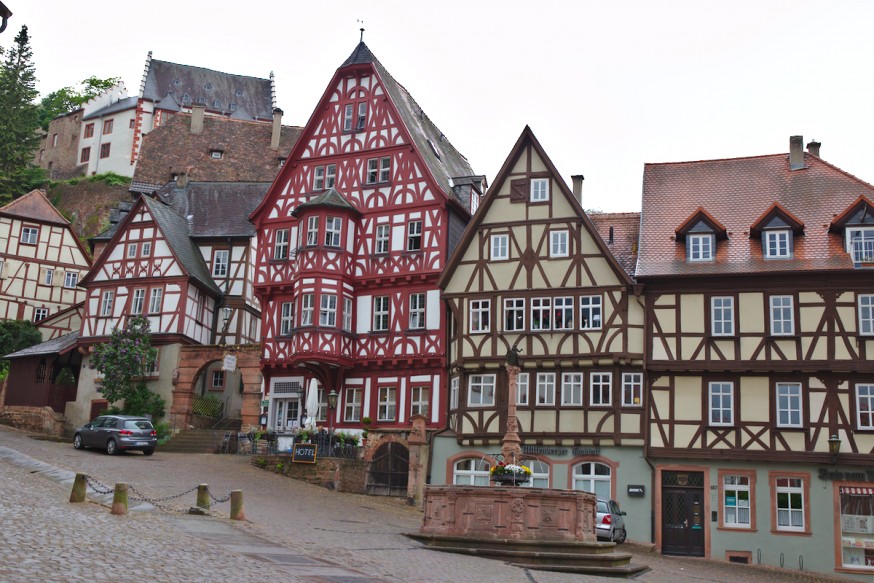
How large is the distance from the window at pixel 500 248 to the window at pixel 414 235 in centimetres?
400

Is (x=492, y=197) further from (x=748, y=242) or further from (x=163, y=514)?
(x=163, y=514)

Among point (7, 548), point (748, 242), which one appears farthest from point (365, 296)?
point (7, 548)

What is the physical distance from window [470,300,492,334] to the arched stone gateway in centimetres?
1044

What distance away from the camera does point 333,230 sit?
40.7 m

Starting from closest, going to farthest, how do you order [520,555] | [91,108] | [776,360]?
[520,555] → [776,360] → [91,108]

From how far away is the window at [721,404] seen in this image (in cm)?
3312

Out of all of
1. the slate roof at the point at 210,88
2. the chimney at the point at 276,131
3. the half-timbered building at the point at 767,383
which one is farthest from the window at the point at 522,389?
the slate roof at the point at 210,88

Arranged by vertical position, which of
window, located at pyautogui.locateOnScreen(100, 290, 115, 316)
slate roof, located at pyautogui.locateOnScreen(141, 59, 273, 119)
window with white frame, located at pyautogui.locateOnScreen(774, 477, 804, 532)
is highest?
slate roof, located at pyautogui.locateOnScreen(141, 59, 273, 119)

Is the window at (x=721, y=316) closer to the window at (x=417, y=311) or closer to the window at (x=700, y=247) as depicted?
the window at (x=700, y=247)

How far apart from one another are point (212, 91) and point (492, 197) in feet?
204

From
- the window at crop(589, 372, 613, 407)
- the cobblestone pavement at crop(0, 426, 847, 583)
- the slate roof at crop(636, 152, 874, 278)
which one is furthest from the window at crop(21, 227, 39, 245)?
the window at crop(589, 372, 613, 407)

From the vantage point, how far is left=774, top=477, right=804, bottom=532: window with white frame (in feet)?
103

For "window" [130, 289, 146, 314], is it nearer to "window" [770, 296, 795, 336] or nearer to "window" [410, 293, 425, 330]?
"window" [410, 293, 425, 330]

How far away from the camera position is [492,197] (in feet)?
123
